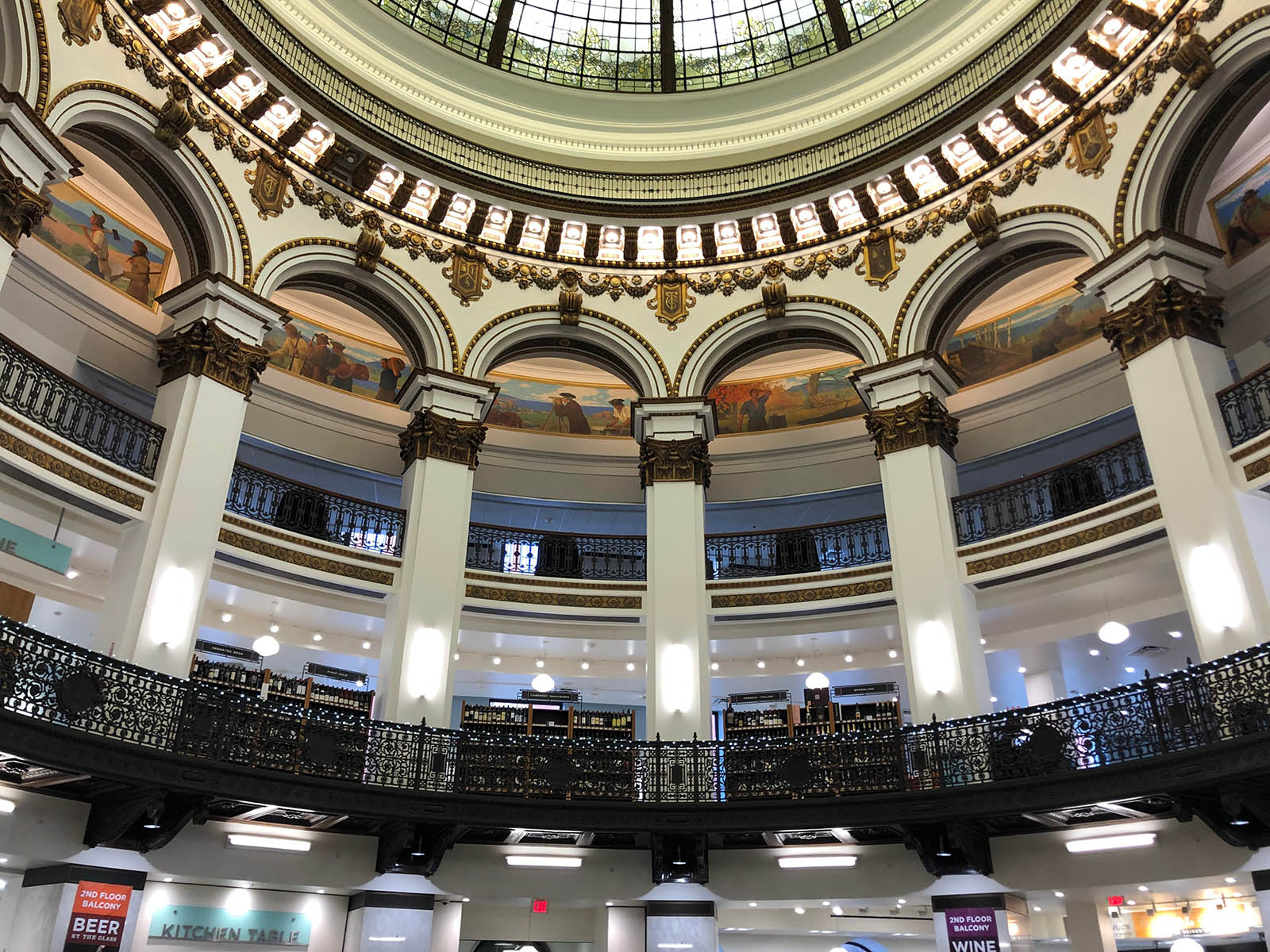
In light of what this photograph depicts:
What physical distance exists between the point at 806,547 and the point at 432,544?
19.4ft

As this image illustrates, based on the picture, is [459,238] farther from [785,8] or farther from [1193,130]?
[1193,130]

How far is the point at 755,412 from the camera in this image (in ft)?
67.1

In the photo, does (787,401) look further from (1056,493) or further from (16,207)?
(16,207)

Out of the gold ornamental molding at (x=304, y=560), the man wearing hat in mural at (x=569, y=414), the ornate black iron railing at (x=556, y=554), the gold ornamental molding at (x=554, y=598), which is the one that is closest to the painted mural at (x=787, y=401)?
the man wearing hat in mural at (x=569, y=414)

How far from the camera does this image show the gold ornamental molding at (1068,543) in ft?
39.7

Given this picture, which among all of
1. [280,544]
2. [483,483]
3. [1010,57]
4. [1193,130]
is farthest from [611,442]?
[1193,130]

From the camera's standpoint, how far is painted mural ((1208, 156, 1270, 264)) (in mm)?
14750

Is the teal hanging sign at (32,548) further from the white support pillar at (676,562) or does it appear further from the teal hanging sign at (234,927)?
the white support pillar at (676,562)

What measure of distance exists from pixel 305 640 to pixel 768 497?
8956mm

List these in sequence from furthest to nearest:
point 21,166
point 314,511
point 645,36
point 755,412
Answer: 1. point 755,412
2. point 645,36
3. point 314,511
4. point 21,166

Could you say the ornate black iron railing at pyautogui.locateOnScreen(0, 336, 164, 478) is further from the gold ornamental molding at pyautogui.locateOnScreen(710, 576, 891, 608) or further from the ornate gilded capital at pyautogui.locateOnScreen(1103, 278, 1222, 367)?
the ornate gilded capital at pyautogui.locateOnScreen(1103, 278, 1222, 367)

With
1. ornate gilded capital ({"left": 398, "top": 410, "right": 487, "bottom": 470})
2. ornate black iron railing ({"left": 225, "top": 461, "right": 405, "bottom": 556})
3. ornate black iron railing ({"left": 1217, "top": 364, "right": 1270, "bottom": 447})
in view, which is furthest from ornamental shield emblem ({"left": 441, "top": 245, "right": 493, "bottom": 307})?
ornate black iron railing ({"left": 1217, "top": 364, "right": 1270, "bottom": 447})

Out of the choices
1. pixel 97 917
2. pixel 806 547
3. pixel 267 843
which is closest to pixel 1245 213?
pixel 806 547

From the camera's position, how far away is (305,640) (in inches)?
629
